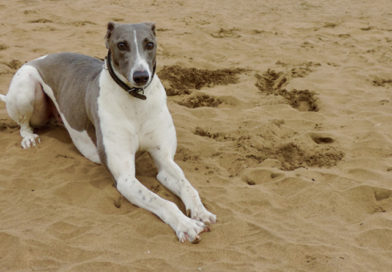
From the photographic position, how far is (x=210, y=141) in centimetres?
474

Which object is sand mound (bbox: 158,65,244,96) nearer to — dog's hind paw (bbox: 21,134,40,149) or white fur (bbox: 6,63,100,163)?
white fur (bbox: 6,63,100,163)

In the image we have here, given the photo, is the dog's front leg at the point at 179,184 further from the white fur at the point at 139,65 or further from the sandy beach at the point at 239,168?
the white fur at the point at 139,65

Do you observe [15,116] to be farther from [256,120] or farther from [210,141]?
[256,120]

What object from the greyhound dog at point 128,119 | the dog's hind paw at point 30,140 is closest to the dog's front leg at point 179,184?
the greyhound dog at point 128,119

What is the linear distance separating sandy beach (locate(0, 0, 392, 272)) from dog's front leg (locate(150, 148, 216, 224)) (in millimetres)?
94

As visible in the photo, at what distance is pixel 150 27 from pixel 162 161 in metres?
1.16

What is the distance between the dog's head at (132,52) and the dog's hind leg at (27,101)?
1494mm

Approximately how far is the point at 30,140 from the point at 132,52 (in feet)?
5.96

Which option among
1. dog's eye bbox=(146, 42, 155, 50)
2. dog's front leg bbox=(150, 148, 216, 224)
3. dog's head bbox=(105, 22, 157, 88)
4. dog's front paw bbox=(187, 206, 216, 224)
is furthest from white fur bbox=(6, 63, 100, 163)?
dog's front paw bbox=(187, 206, 216, 224)

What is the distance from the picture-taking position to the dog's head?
334 centimetres

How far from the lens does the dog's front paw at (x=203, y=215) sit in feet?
10.9

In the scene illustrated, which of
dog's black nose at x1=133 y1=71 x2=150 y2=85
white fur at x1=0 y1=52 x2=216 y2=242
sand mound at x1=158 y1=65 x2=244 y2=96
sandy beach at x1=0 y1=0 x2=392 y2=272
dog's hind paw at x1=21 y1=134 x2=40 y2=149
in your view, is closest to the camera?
sandy beach at x1=0 y1=0 x2=392 y2=272

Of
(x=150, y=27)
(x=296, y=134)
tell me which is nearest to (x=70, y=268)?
(x=150, y=27)

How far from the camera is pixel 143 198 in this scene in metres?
3.45
